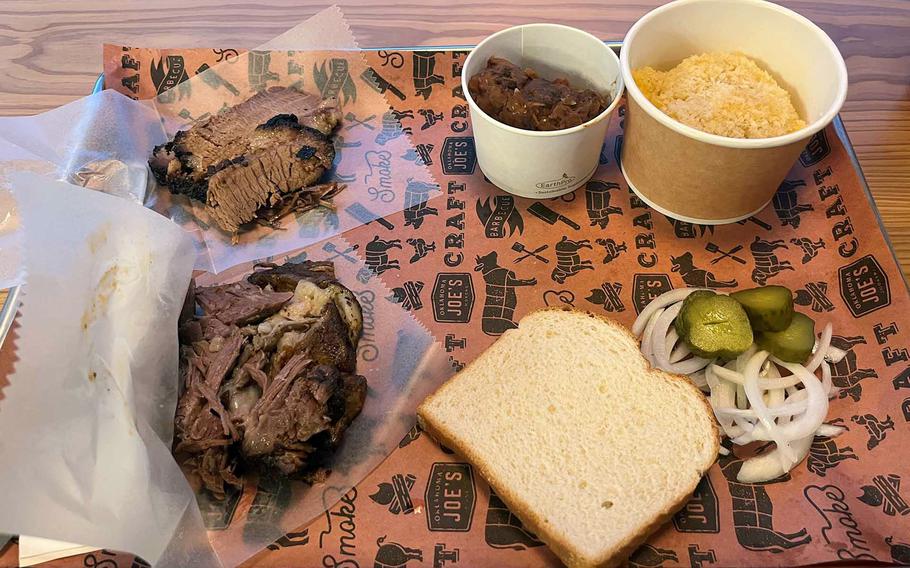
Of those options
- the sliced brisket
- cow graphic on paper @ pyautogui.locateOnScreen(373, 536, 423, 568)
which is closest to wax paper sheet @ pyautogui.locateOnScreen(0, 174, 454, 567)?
the sliced brisket

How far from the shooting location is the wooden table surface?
11.6ft

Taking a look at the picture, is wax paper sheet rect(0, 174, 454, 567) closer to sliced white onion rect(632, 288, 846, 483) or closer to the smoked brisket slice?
the smoked brisket slice

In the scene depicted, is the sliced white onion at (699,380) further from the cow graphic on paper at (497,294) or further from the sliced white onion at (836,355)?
the cow graphic on paper at (497,294)

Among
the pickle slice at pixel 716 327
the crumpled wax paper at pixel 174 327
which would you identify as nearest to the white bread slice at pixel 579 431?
the pickle slice at pixel 716 327

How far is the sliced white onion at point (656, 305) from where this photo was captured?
263cm

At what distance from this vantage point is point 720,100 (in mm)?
2693

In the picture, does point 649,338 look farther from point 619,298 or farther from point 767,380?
point 767,380

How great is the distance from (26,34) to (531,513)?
3.89 m

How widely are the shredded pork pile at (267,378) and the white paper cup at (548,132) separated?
0.89 metres

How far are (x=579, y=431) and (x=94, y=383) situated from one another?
157 centimetres

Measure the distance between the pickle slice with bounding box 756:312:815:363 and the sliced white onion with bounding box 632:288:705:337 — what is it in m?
0.32

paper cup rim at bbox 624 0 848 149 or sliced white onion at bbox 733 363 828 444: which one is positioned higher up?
paper cup rim at bbox 624 0 848 149

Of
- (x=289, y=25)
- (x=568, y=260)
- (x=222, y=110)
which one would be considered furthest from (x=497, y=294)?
(x=289, y=25)

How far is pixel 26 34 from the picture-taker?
3.87m
